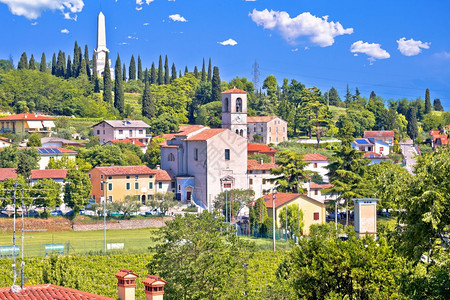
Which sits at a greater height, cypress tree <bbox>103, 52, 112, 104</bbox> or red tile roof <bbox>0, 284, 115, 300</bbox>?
cypress tree <bbox>103, 52, 112, 104</bbox>

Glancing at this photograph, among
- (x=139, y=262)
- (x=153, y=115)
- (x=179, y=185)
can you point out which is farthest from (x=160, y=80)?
(x=139, y=262)

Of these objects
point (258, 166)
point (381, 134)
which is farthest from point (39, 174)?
point (381, 134)

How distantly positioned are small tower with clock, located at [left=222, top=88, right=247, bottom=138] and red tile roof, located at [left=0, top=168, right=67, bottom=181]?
626 inches

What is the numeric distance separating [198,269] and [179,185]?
35.3m

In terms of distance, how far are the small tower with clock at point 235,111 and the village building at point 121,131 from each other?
13.3 meters

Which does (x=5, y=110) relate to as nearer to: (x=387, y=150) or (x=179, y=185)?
(x=179, y=185)

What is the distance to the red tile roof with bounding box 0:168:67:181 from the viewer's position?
169ft

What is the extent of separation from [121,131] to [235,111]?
1623cm

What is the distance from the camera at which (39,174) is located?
52844 mm

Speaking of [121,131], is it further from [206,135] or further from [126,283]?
[126,283]

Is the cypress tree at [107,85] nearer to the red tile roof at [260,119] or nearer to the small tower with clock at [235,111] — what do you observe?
the red tile roof at [260,119]

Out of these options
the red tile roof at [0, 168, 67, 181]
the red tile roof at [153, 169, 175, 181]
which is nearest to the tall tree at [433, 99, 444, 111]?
the red tile roof at [153, 169, 175, 181]

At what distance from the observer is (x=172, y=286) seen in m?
20.7

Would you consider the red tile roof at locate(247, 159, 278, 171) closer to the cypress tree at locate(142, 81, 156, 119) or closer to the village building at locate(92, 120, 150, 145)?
the village building at locate(92, 120, 150, 145)
